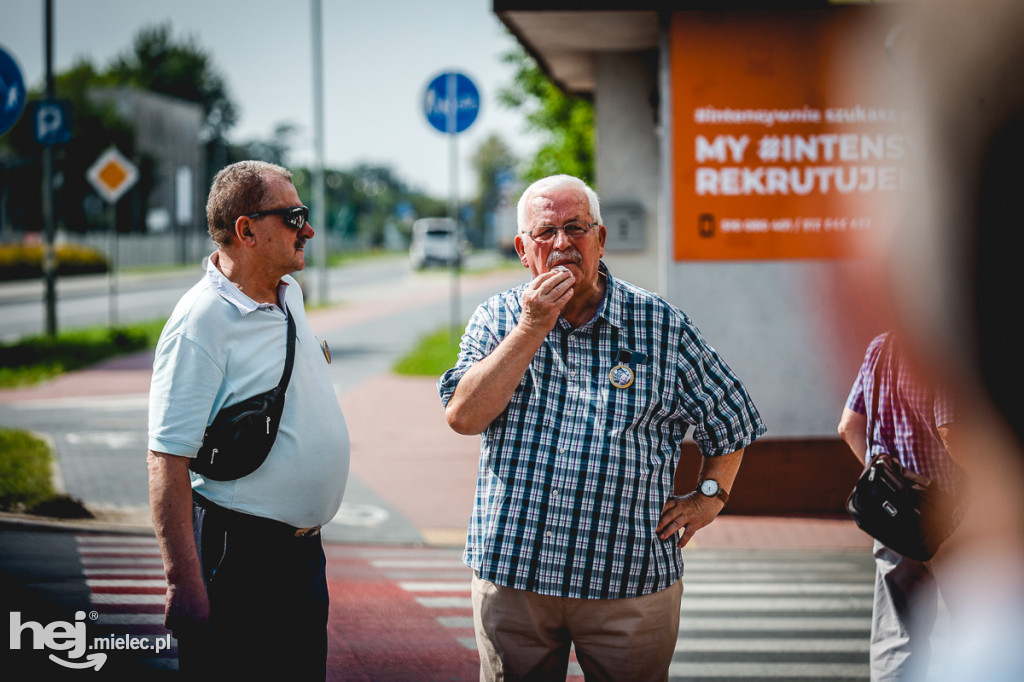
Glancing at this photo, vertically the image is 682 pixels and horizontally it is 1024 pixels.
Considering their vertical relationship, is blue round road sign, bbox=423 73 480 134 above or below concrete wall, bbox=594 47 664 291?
above

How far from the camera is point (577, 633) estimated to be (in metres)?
2.76

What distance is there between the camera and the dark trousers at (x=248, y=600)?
2.71m

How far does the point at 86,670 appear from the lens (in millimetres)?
4113

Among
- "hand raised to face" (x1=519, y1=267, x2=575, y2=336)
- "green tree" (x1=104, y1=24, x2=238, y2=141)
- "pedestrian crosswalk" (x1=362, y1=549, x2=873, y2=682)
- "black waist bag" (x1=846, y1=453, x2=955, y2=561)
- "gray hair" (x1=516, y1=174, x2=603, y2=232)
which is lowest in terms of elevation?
"pedestrian crosswalk" (x1=362, y1=549, x2=873, y2=682)

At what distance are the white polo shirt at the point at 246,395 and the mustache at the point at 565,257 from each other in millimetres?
717

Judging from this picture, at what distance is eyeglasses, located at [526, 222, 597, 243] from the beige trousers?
2.96ft

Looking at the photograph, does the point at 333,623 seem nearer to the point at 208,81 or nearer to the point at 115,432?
the point at 115,432

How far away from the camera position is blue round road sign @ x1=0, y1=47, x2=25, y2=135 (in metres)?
7.50

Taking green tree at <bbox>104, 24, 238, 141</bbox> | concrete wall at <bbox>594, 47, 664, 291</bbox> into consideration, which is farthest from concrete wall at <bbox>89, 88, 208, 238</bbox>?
concrete wall at <bbox>594, 47, 664, 291</bbox>

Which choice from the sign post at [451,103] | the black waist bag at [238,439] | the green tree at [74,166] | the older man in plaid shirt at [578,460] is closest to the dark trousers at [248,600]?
the black waist bag at [238,439]

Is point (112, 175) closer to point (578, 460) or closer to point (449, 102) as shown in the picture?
point (449, 102)

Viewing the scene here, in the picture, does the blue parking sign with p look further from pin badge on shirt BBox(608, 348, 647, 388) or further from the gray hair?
pin badge on shirt BBox(608, 348, 647, 388)

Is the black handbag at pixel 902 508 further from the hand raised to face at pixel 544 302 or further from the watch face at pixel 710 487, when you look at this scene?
the hand raised to face at pixel 544 302

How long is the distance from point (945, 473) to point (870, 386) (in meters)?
0.42
